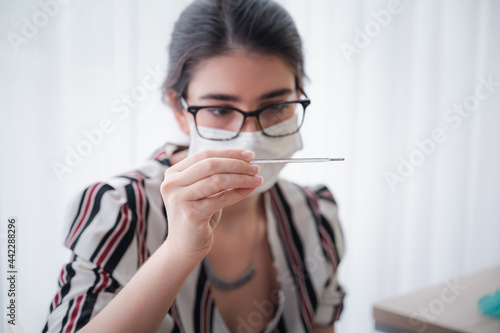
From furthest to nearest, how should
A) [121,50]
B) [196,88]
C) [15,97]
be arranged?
[121,50] → [15,97] → [196,88]

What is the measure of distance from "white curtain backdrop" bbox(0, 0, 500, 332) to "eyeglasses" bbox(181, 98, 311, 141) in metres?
0.28

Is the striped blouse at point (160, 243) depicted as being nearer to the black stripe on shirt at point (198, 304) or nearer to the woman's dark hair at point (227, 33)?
the black stripe on shirt at point (198, 304)

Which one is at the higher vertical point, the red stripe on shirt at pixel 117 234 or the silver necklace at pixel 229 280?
the red stripe on shirt at pixel 117 234

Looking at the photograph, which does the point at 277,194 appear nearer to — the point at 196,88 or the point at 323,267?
the point at 323,267

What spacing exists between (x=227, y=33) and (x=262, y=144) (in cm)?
23

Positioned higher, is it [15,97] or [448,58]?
[448,58]

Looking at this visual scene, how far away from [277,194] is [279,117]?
27 centimetres

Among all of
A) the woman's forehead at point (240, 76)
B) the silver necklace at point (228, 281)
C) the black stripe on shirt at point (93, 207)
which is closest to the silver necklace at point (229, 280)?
the silver necklace at point (228, 281)

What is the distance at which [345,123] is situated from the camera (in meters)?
1.65

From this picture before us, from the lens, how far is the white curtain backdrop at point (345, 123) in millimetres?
994

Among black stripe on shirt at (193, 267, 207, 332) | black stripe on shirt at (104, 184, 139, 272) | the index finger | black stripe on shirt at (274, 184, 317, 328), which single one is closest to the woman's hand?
the index finger

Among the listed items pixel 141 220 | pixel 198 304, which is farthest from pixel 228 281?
pixel 141 220

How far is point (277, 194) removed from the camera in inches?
40.1

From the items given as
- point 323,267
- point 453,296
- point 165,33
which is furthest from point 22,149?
point 453,296
